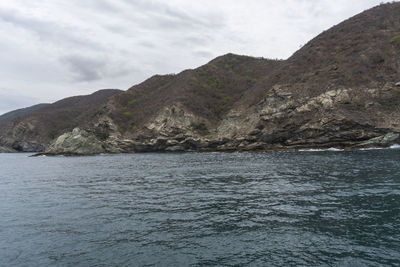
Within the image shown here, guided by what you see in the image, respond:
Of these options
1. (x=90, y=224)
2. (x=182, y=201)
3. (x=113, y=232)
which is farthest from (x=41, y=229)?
(x=182, y=201)

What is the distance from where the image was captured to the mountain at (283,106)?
65062 mm

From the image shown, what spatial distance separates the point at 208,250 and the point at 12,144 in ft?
597

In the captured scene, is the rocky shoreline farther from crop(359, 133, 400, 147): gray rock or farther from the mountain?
crop(359, 133, 400, 147): gray rock

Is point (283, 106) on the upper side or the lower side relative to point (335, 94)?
lower

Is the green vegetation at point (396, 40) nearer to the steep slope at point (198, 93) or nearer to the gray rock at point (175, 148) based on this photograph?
the steep slope at point (198, 93)

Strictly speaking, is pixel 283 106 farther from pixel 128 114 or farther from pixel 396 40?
pixel 128 114

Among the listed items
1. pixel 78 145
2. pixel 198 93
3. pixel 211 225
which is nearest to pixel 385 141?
pixel 211 225

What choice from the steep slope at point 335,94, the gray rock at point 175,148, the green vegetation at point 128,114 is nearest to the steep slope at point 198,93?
the green vegetation at point 128,114

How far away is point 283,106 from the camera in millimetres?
77625

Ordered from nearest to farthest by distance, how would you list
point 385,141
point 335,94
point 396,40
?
1. point 385,141
2. point 335,94
3. point 396,40

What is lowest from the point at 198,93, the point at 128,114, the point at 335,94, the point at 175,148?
the point at 175,148

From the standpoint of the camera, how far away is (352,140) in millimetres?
63531

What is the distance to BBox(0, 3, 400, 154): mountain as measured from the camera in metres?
65.1

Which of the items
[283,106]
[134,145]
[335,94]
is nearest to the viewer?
[335,94]
